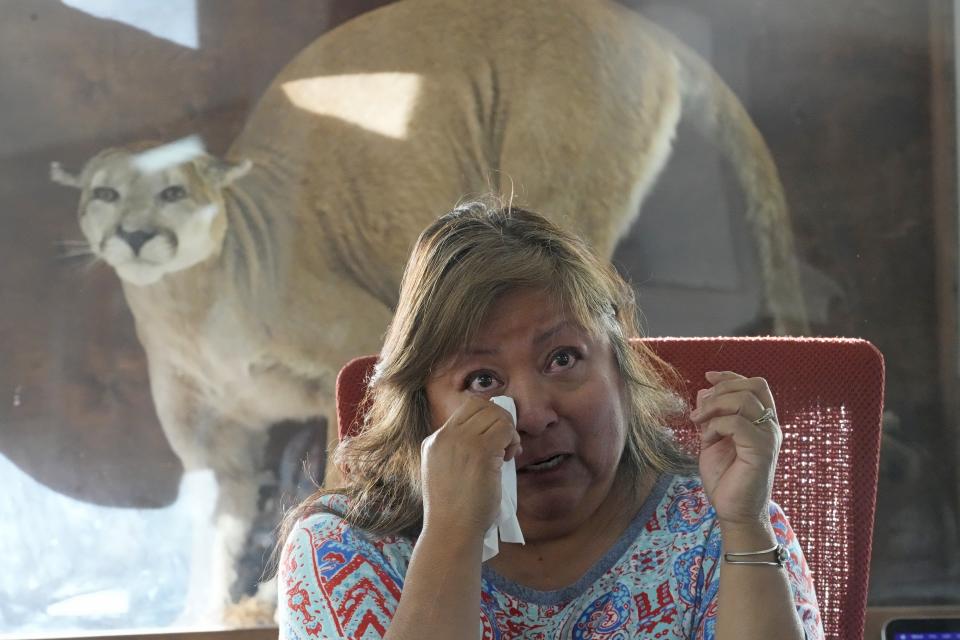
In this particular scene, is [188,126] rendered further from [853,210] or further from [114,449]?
[853,210]

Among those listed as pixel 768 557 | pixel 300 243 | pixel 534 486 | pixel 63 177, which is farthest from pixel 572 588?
pixel 63 177

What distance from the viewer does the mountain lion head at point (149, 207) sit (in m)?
2.52

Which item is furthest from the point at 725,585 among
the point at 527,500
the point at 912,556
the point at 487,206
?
the point at 912,556

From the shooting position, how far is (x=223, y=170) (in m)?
2.55

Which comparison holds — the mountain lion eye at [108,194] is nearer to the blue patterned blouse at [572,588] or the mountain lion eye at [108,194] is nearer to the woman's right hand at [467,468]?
the blue patterned blouse at [572,588]

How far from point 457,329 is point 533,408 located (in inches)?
4.7

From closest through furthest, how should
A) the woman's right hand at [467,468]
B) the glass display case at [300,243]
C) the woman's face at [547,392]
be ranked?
the woman's right hand at [467,468]
the woman's face at [547,392]
the glass display case at [300,243]

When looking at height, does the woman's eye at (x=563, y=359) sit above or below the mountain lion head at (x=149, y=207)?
above

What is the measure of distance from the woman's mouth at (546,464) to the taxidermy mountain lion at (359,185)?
4.72 ft

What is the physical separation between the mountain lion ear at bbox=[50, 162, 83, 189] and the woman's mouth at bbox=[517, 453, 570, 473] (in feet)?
5.81

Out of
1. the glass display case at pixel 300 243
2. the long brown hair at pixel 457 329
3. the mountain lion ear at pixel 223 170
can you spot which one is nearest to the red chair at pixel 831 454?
the long brown hair at pixel 457 329

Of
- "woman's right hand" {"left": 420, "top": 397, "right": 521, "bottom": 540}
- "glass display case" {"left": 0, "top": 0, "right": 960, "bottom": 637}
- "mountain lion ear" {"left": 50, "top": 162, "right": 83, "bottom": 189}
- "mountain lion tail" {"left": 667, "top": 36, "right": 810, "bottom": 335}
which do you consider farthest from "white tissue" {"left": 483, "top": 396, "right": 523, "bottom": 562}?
"mountain lion ear" {"left": 50, "top": 162, "right": 83, "bottom": 189}

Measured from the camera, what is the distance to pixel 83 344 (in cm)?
249

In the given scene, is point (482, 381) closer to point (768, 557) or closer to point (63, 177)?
point (768, 557)
